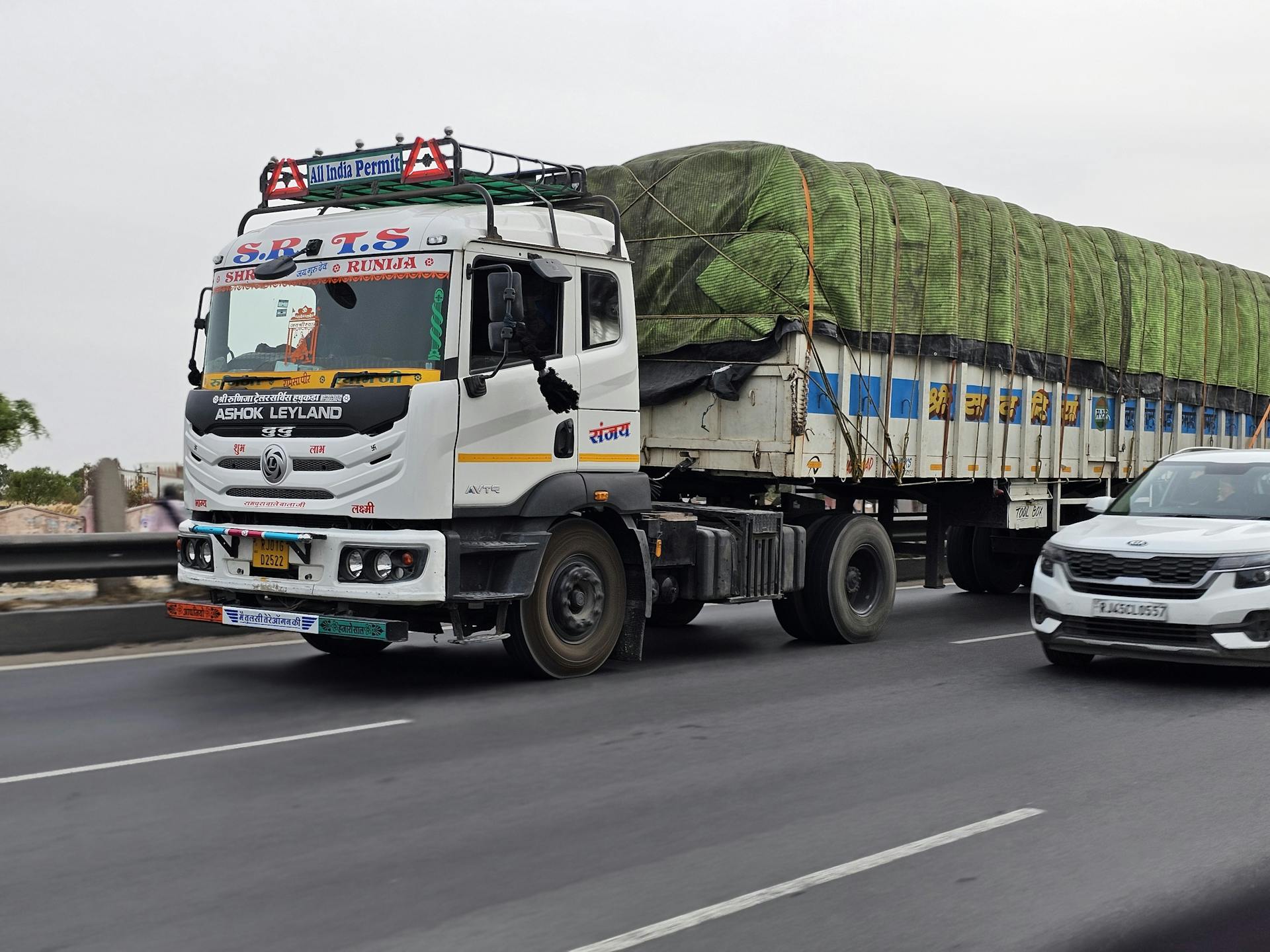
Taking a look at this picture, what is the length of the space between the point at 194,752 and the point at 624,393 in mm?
3965

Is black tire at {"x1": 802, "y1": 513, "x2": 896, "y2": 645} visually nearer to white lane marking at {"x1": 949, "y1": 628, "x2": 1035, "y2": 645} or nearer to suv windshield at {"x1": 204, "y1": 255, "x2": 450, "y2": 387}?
white lane marking at {"x1": 949, "y1": 628, "x2": 1035, "y2": 645}

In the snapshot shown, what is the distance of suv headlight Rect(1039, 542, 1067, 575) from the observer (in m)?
9.96

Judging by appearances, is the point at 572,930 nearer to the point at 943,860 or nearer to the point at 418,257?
the point at 943,860

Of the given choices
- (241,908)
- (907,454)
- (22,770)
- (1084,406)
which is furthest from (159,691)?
(1084,406)

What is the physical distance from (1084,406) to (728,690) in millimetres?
6957

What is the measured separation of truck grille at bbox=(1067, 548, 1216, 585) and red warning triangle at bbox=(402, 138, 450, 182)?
16.6ft

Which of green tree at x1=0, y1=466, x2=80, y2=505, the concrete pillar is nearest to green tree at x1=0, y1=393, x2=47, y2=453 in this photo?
green tree at x1=0, y1=466, x2=80, y2=505

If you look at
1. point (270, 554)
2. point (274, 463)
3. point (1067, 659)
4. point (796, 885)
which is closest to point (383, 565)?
point (270, 554)

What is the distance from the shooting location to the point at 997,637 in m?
12.3

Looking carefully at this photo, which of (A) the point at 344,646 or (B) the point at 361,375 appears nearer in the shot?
(B) the point at 361,375

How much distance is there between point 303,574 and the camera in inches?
337

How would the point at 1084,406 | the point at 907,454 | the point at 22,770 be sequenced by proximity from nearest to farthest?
the point at 22,770
the point at 907,454
the point at 1084,406

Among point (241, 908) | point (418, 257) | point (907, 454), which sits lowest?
point (241, 908)

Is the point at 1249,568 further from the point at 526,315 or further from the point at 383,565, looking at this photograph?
the point at 383,565
